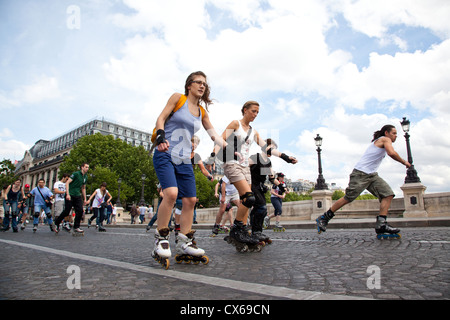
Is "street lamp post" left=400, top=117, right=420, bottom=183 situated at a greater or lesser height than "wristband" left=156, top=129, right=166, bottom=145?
greater

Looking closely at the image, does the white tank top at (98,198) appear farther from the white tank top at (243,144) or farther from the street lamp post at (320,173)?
the street lamp post at (320,173)

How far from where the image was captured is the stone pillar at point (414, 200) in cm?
1574

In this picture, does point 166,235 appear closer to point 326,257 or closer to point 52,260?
point 52,260

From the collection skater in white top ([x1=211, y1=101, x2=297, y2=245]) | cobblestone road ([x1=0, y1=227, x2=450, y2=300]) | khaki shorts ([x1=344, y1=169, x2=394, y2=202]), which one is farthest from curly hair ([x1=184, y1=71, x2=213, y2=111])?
khaki shorts ([x1=344, y1=169, x2=394, y2=202])

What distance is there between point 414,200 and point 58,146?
84699 millimetres

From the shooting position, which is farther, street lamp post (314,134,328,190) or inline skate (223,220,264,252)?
street lamp post (314,134,328,190)

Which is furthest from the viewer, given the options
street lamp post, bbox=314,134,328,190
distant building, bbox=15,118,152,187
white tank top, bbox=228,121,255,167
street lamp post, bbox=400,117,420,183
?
distant building, bbox=15,118,152,187

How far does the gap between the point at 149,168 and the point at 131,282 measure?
46.6 metres

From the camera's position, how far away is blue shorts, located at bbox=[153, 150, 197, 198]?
133 inches

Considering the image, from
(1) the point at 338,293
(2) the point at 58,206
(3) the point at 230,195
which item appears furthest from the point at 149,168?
(1) the point at 338,293

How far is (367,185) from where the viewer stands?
575 cm

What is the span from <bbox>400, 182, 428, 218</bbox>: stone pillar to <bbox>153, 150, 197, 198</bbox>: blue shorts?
1568 cm

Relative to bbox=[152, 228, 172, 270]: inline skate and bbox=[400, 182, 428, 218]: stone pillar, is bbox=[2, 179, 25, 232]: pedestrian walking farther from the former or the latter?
bbox=[400, 182, 428, 218]: stone pillar
